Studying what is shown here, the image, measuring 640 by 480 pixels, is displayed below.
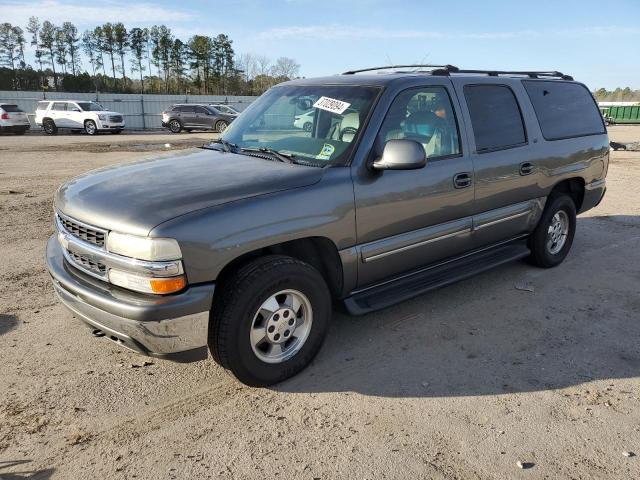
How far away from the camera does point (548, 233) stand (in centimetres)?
546

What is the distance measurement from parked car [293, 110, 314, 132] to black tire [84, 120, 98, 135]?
24.8 m

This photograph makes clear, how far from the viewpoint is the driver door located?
11.8ft

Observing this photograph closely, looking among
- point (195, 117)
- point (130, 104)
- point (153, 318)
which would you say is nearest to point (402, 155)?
point (153, 318)

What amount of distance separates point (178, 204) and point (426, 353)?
6.73 feet

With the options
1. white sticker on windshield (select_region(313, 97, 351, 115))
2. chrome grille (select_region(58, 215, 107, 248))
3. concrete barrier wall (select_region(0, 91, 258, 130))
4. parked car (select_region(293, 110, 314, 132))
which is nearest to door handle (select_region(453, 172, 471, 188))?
white sticker on windshield (select_region(313, 97, 351, 115))

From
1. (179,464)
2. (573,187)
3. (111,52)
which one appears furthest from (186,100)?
(111,52)

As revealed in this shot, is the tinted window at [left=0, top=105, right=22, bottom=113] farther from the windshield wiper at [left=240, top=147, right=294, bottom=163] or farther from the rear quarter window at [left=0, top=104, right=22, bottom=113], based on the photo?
the windshield wiper at [left=240, top=147, right=294, bottom=163]

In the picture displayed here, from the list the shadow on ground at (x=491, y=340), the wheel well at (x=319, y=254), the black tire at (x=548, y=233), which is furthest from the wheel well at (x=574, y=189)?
the wheel well at (x=319, y=254)

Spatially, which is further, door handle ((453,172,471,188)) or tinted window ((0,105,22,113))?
tinted window ((0,105,22,113))

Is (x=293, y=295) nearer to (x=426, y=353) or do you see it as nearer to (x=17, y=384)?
(x=426, y=353)

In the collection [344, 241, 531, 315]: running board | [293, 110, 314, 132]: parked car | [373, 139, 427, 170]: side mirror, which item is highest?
[293, 110, 314, 132]: parked car

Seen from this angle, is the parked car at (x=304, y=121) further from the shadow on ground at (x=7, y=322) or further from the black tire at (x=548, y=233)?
the black tire at (x=548, y=233)

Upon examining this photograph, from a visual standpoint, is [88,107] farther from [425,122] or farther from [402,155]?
[402,155]

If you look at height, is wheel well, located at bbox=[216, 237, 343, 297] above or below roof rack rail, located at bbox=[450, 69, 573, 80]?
below
